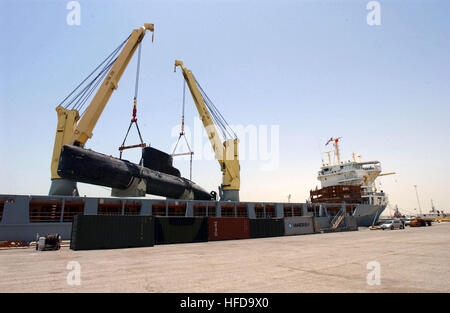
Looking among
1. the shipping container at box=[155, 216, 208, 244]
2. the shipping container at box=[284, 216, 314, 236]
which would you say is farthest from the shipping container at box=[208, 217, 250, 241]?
the shipping container at box=[284, 216, 314, 236]

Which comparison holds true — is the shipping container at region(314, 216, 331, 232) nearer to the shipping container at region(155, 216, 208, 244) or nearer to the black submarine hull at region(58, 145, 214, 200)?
the black submarine hull at region(58, 145, 214, 200)

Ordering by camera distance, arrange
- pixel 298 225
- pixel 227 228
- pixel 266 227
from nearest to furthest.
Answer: pixel 227 228 → pixel 266 227 → pixel 298 225

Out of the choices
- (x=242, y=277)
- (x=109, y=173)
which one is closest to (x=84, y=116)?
(x=109, y=173)

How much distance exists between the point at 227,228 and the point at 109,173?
15.2m

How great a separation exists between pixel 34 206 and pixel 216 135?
30.1m

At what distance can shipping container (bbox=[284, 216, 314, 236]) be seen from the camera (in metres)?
35.5

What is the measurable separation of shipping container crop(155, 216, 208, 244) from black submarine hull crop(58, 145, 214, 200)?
9.78m

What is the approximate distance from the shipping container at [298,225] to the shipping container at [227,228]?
7.37 meters

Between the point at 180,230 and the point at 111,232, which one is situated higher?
the point at 111,232

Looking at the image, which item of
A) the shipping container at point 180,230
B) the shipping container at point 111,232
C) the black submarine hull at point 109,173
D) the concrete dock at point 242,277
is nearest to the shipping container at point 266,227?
the shipping container at point 180,230

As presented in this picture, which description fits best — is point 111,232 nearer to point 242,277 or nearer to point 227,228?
point 227,228

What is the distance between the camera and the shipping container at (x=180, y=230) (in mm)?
23964

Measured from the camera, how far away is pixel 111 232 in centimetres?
2048
